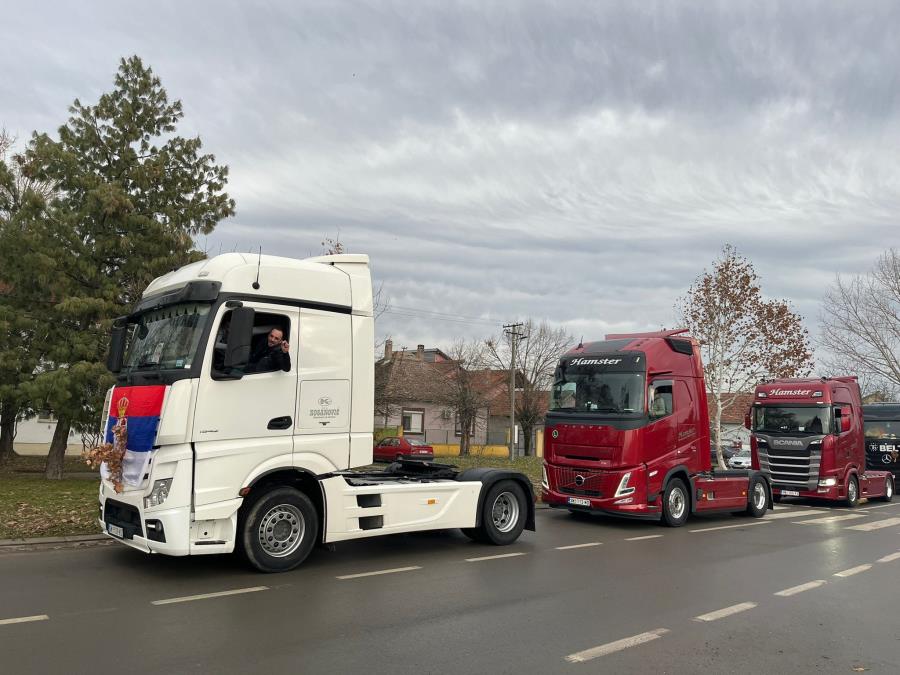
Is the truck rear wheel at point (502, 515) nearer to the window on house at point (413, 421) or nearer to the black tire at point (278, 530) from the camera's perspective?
the black tire at point (278, 530)

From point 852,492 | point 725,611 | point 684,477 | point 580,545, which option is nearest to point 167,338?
point 725,611

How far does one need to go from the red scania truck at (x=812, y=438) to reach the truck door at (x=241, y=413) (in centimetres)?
1409

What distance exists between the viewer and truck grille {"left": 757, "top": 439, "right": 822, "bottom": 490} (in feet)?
58.5

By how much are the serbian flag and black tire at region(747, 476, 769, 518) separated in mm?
12302

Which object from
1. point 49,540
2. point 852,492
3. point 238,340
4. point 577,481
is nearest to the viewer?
point 238,340

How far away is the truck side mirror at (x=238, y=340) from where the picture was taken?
7.18 m

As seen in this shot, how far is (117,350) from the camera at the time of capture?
27.8ft

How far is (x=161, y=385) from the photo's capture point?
7234 mm

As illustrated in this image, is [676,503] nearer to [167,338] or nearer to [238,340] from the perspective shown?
[238,340]

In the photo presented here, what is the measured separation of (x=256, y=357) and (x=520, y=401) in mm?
43600

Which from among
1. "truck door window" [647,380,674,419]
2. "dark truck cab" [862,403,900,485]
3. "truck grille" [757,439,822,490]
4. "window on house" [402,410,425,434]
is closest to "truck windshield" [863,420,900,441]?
"dark truck cab" [862,403,900,485]

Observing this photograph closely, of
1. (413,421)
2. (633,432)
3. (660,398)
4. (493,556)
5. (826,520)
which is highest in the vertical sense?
(660,398)

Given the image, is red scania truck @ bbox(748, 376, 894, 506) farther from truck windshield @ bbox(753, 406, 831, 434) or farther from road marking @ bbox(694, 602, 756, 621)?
road marking @ bbox(694, 602, 756, 621)

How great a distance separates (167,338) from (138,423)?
0.96m
